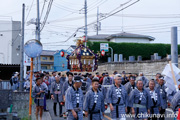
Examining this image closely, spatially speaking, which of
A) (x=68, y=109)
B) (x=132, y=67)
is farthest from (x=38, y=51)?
(x=132, y=67)

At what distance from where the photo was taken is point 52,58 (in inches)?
2709

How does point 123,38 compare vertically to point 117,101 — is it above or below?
above

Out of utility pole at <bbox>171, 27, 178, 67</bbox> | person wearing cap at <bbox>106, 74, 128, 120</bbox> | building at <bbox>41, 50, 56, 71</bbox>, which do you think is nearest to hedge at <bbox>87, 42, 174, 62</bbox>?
building at <bbox>41, 50, 56, 71</bbox>

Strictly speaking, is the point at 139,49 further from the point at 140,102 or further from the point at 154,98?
the point at 140,102

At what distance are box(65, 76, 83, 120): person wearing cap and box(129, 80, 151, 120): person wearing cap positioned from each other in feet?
5.90

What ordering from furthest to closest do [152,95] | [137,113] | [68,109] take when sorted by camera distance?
[152,95] < [137,113] < [68,109]

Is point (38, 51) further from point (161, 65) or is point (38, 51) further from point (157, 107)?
point (161, 65)

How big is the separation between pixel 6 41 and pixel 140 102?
4378 cm

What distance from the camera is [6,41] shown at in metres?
48.2

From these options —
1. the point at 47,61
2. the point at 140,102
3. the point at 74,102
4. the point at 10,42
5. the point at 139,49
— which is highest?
the point at 10,42

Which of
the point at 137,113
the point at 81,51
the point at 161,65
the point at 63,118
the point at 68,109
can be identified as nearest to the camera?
the point at 68,109

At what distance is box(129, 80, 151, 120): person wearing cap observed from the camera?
802cm

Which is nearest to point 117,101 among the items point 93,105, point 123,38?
point 93,105

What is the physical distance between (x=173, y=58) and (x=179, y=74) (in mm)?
2751
